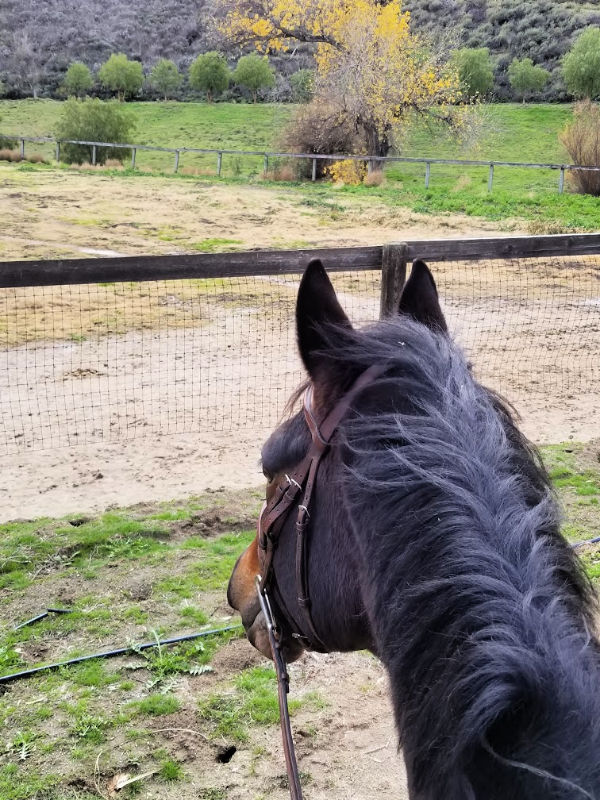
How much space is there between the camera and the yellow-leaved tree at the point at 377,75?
28.2 metres

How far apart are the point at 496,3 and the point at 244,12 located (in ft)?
100

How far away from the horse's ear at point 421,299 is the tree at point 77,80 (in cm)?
6143

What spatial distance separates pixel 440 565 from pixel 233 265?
439cm

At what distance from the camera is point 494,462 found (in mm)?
1139

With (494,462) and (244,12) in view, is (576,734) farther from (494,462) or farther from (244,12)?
(244,12)

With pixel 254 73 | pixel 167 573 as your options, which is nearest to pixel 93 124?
pixel 254 73

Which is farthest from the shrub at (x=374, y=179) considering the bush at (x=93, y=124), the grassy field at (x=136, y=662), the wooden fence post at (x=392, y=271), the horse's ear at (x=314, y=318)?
the horse's ear at (x=314, y=318)

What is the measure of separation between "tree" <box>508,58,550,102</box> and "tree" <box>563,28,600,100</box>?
3643 millimetres

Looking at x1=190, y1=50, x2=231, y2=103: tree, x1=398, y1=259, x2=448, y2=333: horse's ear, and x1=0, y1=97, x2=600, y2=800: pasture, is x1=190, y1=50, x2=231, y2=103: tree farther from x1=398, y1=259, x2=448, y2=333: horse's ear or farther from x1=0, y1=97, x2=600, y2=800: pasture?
x1=398, y1=259, x2=448, y2=333: horse's ear

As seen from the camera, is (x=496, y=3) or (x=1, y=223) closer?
Answer: (x=1, y=223)

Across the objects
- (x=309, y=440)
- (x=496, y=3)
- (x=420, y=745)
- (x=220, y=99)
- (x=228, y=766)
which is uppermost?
(x=496, y=3)

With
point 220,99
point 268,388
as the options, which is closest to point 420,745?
point 268,388

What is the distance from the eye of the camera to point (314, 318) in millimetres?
1352

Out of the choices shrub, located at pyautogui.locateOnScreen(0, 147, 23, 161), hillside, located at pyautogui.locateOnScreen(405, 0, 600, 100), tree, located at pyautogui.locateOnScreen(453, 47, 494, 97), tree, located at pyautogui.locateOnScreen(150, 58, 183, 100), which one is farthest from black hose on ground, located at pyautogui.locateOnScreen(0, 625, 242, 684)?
tree, located at pyautogui.locateOnScreen(150, 58, 183, 100)
